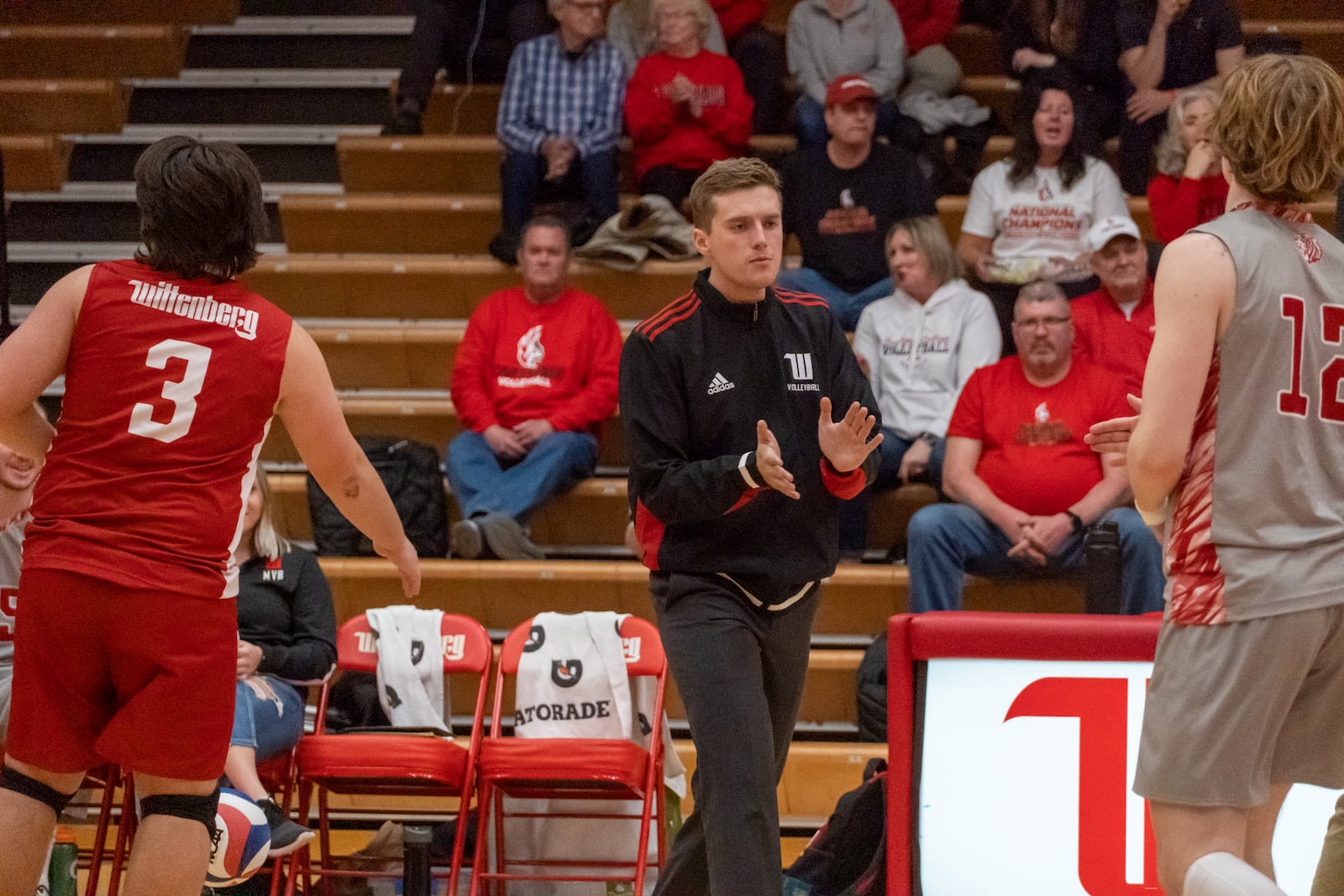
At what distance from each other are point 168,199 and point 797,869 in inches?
94.0

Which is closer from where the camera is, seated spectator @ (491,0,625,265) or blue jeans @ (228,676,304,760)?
blue jeans @ (228,676,304,760)

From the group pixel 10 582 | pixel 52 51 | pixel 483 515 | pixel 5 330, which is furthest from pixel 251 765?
pixel 52 51

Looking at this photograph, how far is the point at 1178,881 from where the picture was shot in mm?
2375

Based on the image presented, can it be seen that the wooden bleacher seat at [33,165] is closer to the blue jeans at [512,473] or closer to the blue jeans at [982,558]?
the blue jeans at [512,473]

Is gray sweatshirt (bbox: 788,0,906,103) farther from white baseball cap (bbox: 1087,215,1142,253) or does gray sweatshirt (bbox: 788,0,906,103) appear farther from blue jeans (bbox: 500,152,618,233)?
white baseball cap (bbox: 1087,215,1142,253)

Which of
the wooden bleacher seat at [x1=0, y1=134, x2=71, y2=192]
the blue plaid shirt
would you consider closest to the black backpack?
the blue plaid shirt

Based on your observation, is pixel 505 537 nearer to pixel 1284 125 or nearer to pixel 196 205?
pixel 196 205

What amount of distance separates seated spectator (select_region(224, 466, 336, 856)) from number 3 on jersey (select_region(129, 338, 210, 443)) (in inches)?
71.9

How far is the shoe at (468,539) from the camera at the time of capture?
19.6 feet

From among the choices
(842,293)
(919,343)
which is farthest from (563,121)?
(919,343)

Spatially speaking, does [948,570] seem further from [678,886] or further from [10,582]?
[10,582]

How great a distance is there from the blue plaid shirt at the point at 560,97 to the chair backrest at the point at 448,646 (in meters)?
3.08

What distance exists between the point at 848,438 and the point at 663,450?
43cm

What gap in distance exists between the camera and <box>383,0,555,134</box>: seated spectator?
802 centimetres
